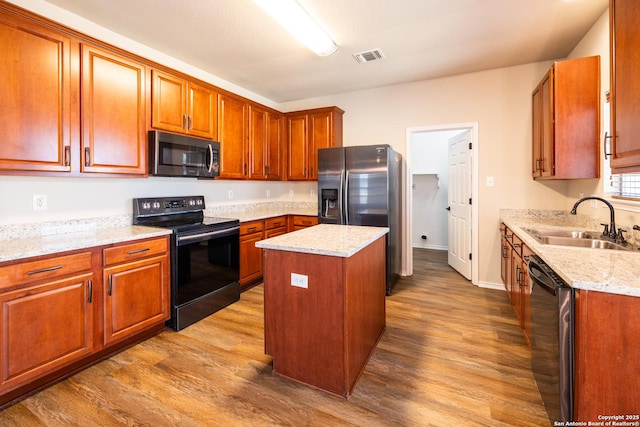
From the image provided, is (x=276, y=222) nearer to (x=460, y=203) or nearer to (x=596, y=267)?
(x=460, y=203)

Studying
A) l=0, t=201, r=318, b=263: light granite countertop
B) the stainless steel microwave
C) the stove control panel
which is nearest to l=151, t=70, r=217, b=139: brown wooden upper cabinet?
the stainless steel microwave

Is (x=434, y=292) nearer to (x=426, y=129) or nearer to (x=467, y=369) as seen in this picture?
(x=467, y=369)

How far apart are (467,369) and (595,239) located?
52.8 inches

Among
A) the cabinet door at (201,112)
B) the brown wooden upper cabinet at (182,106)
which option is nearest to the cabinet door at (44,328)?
the brown wooden upper cabinet at (182,106)

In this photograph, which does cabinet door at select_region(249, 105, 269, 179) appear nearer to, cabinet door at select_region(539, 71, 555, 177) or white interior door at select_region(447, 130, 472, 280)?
white interior door at select_region(447, 130, 472, 280)

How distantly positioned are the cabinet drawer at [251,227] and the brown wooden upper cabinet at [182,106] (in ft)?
3.57

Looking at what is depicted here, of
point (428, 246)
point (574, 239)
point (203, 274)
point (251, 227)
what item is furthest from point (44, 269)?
point (428, 246)

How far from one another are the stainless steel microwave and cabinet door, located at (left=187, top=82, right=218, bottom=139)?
119 millimetres

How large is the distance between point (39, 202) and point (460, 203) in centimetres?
460

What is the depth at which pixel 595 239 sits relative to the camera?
2.14m

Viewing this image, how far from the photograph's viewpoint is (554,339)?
1.33 metres

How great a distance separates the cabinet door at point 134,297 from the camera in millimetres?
2168

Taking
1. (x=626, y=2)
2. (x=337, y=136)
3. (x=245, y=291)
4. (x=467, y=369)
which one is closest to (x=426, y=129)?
(x=337, y=136)

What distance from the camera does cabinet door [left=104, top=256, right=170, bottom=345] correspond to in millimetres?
2168
